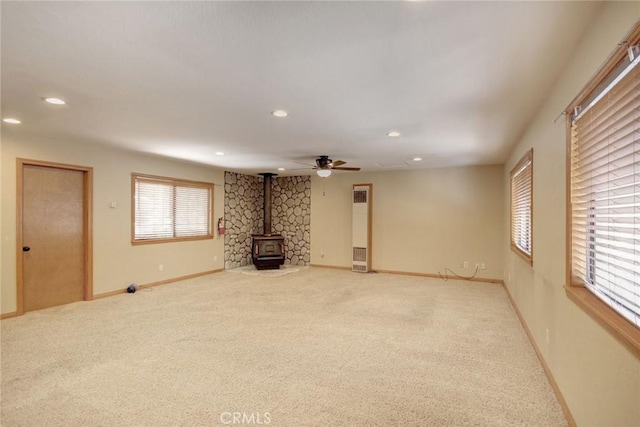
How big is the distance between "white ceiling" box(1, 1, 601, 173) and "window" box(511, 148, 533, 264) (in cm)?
49

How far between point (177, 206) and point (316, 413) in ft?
17.5

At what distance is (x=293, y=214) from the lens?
841 centimetres

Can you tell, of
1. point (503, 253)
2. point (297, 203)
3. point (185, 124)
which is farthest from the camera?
point (297, 203)

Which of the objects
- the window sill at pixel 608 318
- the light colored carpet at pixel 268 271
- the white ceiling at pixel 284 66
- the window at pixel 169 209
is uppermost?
the white ceiling at pixel 284 66

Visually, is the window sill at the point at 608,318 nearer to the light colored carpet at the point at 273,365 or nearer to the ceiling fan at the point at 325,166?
the light colored carpet at the point at 273,365

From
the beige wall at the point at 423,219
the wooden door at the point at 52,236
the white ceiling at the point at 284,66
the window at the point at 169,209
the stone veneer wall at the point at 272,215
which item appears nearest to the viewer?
the white ceiling at the point at 284,66

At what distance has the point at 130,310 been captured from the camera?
435cm

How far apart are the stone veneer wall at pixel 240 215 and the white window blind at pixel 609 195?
666 centimetres

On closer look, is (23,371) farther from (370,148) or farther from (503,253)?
(503,253)

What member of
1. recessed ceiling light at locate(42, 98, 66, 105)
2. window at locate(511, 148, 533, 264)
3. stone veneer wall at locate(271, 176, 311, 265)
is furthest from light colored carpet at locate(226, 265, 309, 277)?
recessed ceiling light at locate(42, 98, 66, 105)

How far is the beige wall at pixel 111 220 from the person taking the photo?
404 centimetres

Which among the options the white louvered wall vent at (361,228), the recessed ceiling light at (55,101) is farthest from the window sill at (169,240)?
the white louvered wall vent at (361,228)

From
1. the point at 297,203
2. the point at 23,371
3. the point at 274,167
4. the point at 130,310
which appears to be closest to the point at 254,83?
the point at 23,371

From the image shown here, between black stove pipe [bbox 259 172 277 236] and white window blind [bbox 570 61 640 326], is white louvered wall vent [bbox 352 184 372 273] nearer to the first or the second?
black stove pipe [bbox 259 172 277 236]
